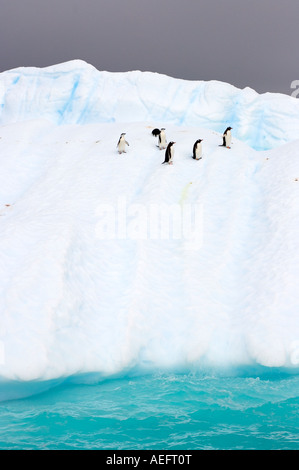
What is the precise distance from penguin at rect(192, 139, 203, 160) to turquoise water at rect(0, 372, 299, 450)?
799 centimetres

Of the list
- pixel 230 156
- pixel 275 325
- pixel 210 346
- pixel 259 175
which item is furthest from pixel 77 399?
pixel 230 156

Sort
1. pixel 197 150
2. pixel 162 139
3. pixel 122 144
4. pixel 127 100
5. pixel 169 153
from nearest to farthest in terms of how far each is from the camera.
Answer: pixel 169 153 → pixel 197 150 → pixel 122 144 → pixel 162 139 → pixel 127 100

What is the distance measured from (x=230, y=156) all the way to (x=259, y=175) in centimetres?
162

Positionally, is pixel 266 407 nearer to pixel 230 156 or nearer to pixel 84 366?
pixel 84 366

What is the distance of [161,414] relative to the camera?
6035mm

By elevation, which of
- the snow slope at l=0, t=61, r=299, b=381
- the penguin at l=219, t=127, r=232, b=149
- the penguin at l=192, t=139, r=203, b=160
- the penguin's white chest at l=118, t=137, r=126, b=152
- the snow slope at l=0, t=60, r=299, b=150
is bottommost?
the snow slope at l=0, t=61, r=299, b=381

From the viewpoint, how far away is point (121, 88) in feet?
81.4

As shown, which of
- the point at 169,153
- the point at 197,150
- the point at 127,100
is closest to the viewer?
the point at 169,153

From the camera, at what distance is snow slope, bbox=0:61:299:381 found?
7211 mm

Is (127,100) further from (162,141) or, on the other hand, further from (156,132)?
(162,141)

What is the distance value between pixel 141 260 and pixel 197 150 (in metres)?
5.65

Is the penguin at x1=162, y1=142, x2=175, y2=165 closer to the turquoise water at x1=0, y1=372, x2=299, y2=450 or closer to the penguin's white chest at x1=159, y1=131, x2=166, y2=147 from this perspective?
the penguin's white chest at x1=159, y1=131, x2=166, y2=147

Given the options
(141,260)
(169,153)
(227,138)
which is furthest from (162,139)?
(141,260)

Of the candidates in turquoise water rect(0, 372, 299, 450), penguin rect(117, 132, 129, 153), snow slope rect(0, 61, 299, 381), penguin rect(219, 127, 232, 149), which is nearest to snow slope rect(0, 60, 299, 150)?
snow slope rect(0, 61, 299, 381)
